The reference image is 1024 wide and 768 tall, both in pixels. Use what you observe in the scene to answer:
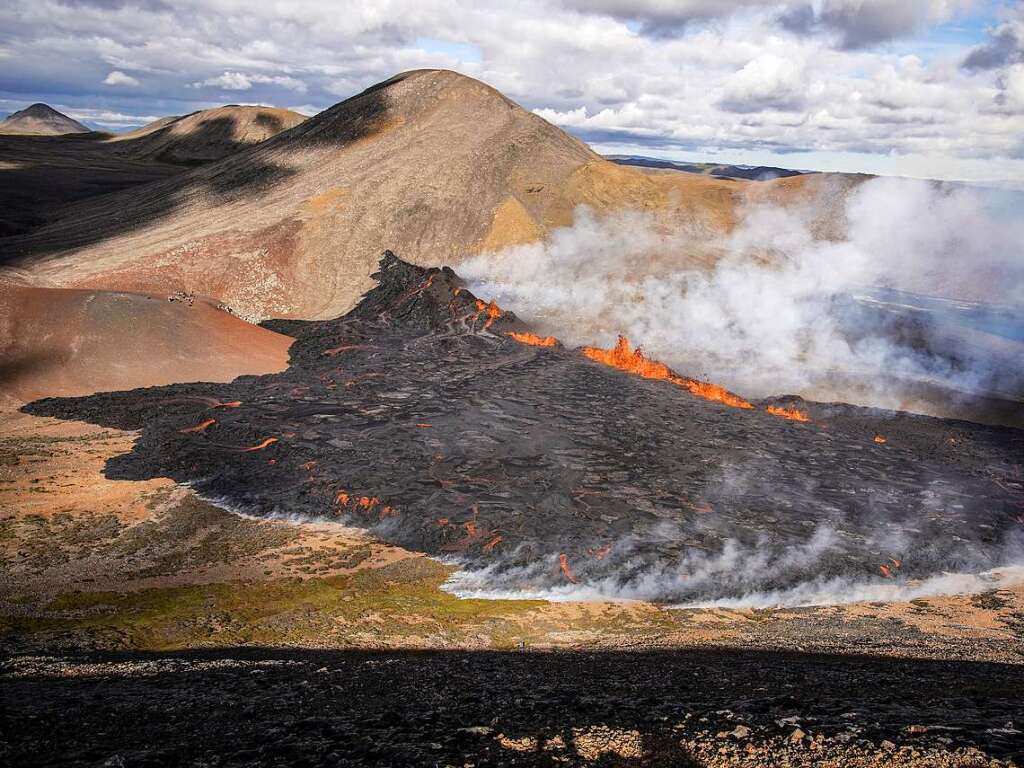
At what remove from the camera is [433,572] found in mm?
12844

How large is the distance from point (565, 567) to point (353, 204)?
82.3 ft

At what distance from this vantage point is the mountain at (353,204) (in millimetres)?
29812

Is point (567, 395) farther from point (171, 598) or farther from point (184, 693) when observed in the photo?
point (184, 693)

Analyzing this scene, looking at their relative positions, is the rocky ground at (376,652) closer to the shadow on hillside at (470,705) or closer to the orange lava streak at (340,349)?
the shadow on hillside at (470,705)

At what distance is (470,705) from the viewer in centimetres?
749

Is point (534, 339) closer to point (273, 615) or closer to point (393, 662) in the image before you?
point (273, 615)

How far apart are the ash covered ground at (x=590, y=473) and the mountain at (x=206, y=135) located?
74.6m

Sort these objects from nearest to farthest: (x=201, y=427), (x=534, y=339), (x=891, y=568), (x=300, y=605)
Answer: (x=300, y=605), (x=891, y=568), (x=201, y=427), (x=534, y=339)

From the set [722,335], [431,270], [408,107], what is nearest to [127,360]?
[431,270]

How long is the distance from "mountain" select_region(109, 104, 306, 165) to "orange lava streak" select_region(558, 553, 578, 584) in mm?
84156

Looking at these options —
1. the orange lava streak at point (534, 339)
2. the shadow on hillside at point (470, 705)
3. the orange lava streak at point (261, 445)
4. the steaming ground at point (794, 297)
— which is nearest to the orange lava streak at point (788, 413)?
the steaming ground at point (794, 297)

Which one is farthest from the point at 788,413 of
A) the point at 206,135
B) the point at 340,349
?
the point at 206,135

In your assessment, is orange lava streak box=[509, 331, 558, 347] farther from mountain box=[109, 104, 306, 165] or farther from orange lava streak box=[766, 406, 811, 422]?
mountain box=[109, 104, 306, 165]

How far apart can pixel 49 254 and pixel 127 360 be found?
14237 mm
